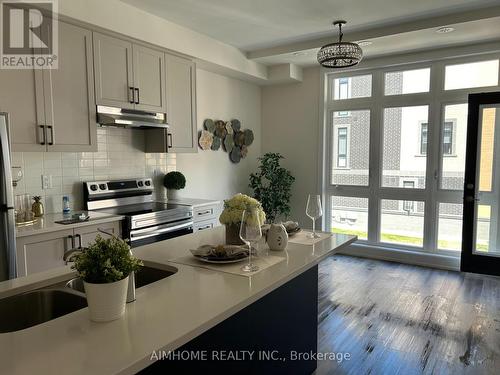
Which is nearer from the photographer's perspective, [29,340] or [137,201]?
[29,340]

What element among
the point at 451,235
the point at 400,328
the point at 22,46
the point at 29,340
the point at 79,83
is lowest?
the point at 400,328

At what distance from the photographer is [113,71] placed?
10.7 ft

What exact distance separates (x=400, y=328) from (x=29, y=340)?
2773 millimetres

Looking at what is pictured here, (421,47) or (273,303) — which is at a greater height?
(421,47)

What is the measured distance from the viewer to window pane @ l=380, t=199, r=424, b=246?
4844mm

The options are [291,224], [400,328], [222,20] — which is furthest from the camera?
[222,20]

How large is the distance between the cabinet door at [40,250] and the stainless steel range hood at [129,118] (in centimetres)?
104

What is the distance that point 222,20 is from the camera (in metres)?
3.72

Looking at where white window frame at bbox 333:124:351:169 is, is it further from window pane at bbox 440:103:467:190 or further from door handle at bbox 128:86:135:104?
door handle at bbox 128:86:135:104

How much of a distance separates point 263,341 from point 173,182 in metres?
2.65

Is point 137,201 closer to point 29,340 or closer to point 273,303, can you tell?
point 273,303

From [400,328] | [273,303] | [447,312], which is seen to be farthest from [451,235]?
[273,303]

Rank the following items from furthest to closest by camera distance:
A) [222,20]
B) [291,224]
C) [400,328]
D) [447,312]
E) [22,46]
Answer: [222,20], [447,312], [400,328], [22,46], [291,224]

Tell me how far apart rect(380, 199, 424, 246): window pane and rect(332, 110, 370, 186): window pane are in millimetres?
490
